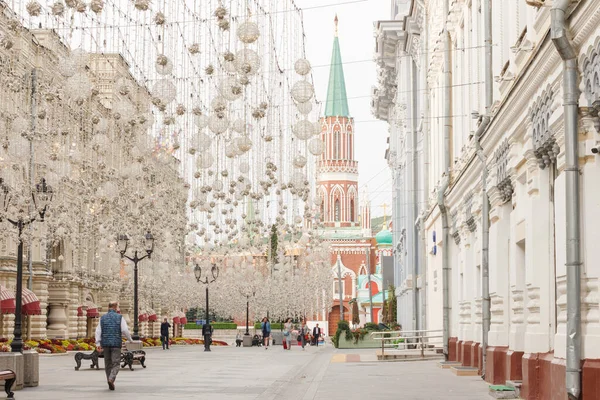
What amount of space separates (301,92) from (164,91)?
2.57m

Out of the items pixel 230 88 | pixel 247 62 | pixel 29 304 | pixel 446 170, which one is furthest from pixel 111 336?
pixel 29 304

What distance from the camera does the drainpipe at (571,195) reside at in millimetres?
13867

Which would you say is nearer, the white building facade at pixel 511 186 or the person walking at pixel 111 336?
the white building facade at pixel 511 186

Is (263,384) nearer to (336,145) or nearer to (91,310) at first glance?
(91,310)

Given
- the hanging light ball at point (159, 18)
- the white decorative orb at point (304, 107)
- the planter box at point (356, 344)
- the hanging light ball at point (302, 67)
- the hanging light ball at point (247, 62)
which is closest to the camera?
the hanging light ball at point (159, 18)

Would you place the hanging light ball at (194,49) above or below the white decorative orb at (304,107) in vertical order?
above

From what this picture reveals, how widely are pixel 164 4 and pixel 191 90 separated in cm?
684

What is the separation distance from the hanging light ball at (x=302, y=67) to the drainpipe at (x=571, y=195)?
6.48 metres

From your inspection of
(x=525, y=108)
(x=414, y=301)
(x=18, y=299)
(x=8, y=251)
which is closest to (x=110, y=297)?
(x=8, y=251)

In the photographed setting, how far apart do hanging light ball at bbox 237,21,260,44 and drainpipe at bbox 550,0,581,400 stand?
4.69 metres

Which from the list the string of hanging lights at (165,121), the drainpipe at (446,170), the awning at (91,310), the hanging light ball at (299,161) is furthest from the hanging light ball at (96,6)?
the awning at (91,310)

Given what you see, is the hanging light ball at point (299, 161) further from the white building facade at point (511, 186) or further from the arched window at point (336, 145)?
the arched window at point (336, 145)

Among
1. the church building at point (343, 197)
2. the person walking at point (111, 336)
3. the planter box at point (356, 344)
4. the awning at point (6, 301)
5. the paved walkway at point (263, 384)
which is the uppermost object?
the church building at point (343, 197)

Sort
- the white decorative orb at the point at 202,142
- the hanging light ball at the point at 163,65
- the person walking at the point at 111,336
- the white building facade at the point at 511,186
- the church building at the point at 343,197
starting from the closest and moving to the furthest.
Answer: the white building facade at the point at 511,186 < the hanging light ball at the point at 163,65 < the white decorative orb at the point at 202,142 < the person walking at the point at 111,336 < the church building at the point at 343,197
